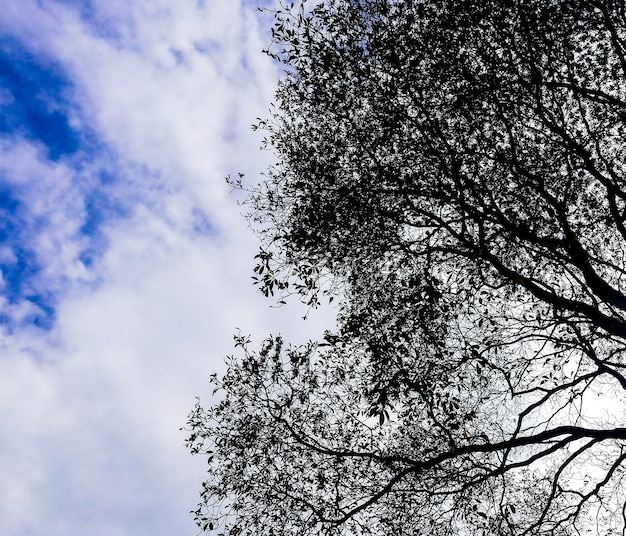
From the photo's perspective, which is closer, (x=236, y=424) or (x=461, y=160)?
(x=461, y=160)

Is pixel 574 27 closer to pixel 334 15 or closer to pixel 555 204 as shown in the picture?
pixel 555 204

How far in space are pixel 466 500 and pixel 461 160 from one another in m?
Answer: 7.46

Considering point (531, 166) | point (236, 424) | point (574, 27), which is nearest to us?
point (574, 27)

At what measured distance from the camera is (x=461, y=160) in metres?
9.88

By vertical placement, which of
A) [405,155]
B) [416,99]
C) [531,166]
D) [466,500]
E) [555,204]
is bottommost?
[466,500]

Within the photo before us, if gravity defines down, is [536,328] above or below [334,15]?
below

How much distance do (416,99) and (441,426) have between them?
7.16 meters

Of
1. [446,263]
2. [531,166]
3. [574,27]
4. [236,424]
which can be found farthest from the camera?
[236,424]

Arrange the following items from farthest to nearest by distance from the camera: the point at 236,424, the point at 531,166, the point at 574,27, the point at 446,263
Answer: the point at 236,424, the point at 446,263, the point at 531,166, the point at 574,27

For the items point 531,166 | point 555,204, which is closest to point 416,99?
point 531,166

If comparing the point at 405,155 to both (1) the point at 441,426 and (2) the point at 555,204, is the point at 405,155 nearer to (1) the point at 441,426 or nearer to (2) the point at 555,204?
(2) the point at 555,204

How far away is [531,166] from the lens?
10195mm

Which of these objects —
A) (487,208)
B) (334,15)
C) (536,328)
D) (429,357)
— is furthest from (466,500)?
(334,15)

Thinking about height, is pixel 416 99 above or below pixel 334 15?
below
